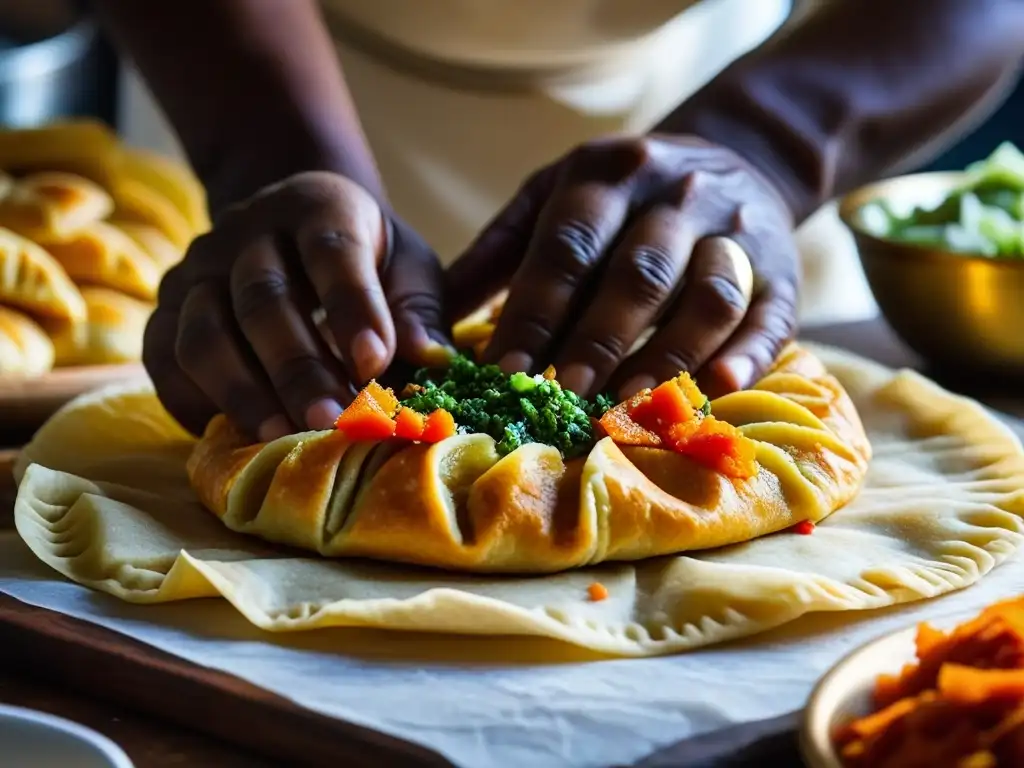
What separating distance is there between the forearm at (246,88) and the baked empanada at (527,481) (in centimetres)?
96

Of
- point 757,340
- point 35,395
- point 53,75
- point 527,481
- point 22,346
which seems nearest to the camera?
point 527,481

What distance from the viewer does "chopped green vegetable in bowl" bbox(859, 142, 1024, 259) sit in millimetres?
3420

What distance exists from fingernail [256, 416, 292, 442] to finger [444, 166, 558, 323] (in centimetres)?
51

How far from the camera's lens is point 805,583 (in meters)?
2.05

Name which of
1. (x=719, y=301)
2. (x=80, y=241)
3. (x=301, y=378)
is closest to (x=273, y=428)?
(x=301, y=378)

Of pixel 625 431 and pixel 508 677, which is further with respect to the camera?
pixel 625 431

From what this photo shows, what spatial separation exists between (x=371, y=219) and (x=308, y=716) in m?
1.28

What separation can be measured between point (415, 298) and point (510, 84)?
1784 mm

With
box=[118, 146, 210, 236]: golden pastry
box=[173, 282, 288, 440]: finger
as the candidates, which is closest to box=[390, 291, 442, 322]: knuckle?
box=[173, 282, 288, 440]: finger

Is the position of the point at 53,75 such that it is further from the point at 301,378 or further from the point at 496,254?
the point at 301,378

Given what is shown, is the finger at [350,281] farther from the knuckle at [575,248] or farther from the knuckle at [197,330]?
the knuckle at [575,248]

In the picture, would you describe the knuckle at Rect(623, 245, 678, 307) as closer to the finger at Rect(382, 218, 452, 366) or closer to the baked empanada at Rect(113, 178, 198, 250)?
the finger at Rect(382, 218, 452, 366)

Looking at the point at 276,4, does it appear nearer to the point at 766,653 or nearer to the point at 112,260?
the point at 112,260

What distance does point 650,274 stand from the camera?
8.39 feet
